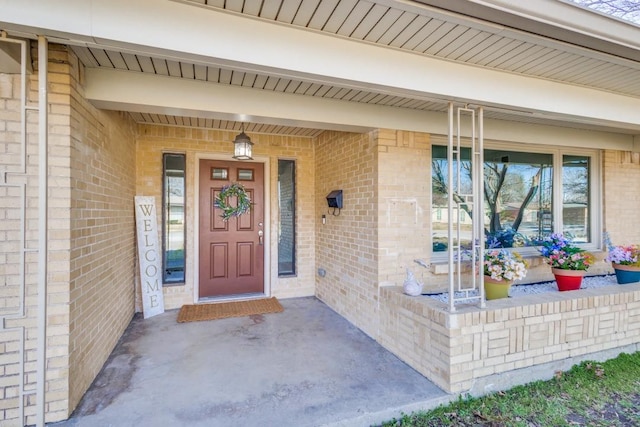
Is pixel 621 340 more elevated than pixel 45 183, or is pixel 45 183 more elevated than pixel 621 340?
pixel 45 183

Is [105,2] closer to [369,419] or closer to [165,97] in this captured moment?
[165,97]

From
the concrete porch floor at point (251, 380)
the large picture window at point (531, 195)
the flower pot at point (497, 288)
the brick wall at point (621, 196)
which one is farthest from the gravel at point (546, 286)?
the concrete porch floor at point (251, 380)

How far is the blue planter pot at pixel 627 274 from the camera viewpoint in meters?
3.62

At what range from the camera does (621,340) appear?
10.3 feet

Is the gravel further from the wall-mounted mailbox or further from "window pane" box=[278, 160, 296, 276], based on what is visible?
"window pane" box=[278, 160, 296, 276]

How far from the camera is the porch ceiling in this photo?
186cm

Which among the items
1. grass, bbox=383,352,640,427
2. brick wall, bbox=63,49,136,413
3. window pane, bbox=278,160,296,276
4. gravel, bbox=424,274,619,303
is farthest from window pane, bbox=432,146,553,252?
brick wall, bbox=63,49,136,413

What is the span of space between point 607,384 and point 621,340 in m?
Result: 0.74

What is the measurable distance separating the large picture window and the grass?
173 centimetres

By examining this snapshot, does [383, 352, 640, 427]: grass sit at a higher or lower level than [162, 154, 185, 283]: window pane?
lower

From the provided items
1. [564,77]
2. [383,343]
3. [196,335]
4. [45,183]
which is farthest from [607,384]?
[45,183]

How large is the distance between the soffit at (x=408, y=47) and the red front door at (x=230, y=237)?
197cm

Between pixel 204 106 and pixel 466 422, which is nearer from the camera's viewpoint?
pixel 466 422

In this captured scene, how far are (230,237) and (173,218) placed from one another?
2.61 ft
